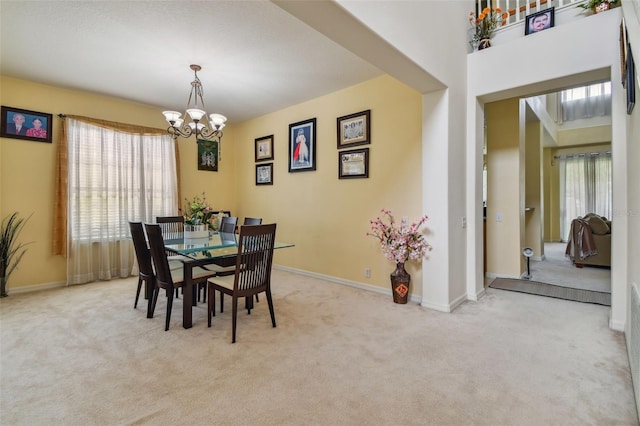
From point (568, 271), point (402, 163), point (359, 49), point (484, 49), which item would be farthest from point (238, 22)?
point (568, 271)

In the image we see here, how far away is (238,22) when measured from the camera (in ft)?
8.81

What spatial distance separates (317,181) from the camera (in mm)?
4602

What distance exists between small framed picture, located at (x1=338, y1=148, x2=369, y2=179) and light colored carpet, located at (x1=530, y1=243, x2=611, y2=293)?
300 cm

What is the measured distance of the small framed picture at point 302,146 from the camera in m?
4.61

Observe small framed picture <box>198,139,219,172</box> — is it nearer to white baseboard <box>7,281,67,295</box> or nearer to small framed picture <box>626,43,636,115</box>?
white baseboard <box>7,281,67,295</box>

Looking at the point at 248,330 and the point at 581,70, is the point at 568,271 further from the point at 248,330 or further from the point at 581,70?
the point at 248,330

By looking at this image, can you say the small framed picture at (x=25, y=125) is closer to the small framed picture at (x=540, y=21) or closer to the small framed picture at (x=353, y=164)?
the small framed picture at (x=353, y=164)

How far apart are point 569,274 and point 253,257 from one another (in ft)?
16.0

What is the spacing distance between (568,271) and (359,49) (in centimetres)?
499

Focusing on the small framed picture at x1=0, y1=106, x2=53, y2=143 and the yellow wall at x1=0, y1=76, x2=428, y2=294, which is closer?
the yellow wall at x1=0, y1=76, x2=428, y2=294

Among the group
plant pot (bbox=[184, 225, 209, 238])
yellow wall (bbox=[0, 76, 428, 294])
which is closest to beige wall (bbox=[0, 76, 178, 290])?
yellow wall (bbox=[0, 76, 428, 294])

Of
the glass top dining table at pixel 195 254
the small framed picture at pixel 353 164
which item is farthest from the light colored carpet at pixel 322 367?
the small framed picture at pixel 353 164

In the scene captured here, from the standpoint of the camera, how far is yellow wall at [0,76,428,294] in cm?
368

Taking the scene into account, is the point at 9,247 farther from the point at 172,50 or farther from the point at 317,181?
the point at 317,181
